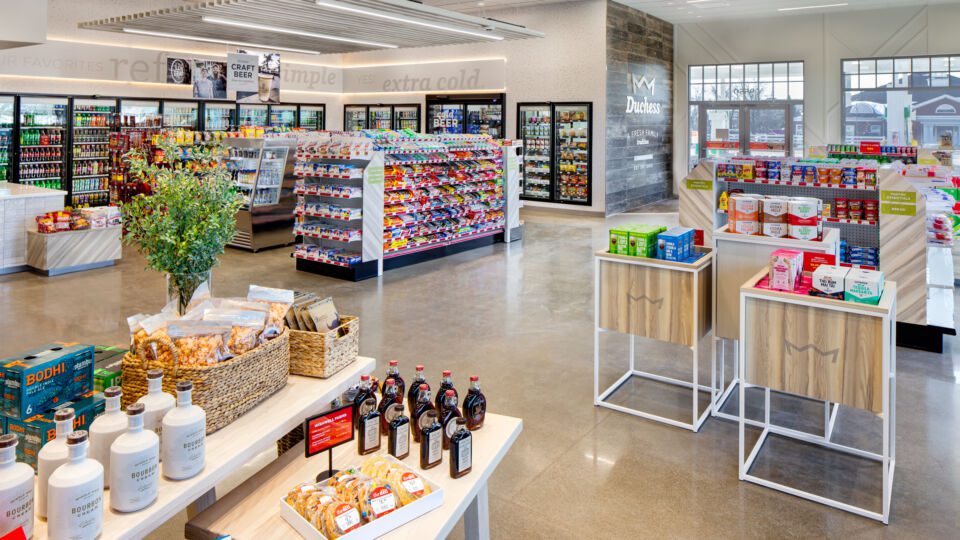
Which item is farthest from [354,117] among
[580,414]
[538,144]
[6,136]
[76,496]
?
[76,496]

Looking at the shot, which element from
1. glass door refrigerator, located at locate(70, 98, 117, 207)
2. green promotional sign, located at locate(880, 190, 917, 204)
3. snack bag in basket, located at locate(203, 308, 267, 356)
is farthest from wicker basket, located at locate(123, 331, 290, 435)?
glass door refrigerator, located at locate(70, 98, 117, 207)

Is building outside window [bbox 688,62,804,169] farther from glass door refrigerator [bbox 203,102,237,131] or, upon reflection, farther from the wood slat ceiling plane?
glass door refrigerator [bbox 203,102,237,131]

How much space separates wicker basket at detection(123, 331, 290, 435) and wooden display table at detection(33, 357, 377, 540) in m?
0.04

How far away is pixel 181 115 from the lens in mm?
12734

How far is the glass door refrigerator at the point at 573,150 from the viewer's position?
508 inches

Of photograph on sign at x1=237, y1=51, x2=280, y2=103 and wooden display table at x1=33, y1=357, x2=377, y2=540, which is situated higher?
photograph on sign at x1=237, y1=51, x2=280, y2=103

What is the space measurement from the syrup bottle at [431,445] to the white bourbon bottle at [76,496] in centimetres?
85

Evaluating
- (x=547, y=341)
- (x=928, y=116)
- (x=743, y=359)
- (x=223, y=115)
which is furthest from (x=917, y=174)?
(x=223, y=115)

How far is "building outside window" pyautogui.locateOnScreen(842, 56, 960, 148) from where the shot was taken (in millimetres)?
12484

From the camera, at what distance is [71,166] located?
1138 cm

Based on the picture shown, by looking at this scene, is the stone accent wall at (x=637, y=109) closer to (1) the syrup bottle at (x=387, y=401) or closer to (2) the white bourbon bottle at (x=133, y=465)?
(1) the syrup bottle at (x=387, y=401)

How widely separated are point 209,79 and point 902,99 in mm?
13580

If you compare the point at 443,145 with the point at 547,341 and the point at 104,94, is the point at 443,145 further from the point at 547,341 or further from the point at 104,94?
the point at 104,94

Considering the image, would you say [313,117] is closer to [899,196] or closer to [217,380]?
[899,196]
